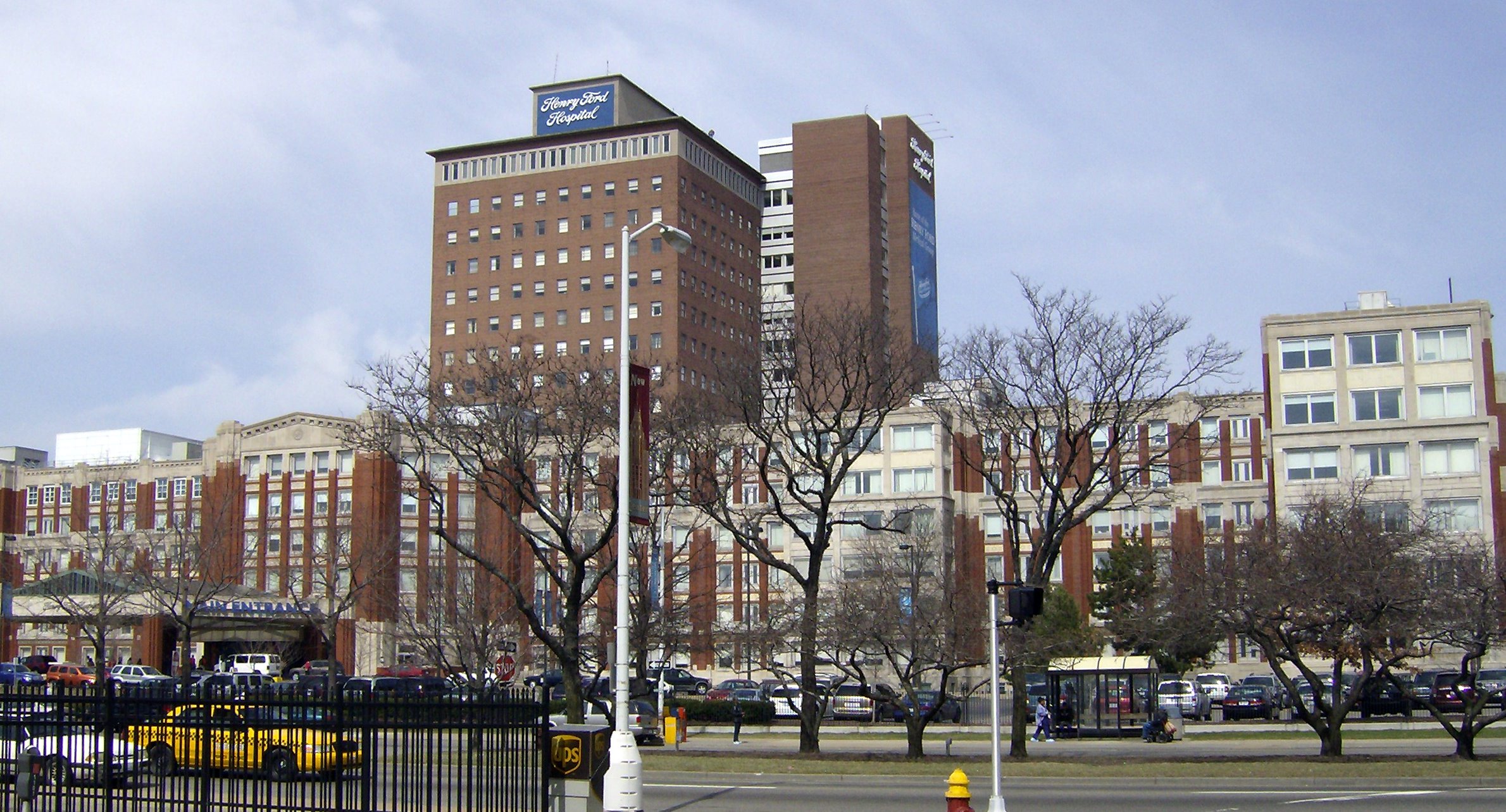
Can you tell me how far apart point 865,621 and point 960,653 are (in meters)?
2.70

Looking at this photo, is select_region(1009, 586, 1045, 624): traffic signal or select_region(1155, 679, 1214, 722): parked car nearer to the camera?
select_region(1009, 586, 1045, 624): traffic signal

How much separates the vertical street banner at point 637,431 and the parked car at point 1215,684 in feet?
160

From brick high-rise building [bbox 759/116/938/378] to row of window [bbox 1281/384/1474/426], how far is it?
61653mm

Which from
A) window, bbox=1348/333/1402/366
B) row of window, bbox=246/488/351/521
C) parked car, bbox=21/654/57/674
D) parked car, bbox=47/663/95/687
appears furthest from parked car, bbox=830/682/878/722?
row of window, bbox=246/488/351/521

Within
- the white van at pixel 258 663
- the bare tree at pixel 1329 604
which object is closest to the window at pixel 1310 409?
the bare tree at pixel 1329 604

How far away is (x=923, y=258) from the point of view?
153125 millimetres

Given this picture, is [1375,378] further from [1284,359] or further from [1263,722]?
[1263,722]

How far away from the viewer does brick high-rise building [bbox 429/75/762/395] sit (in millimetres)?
132500

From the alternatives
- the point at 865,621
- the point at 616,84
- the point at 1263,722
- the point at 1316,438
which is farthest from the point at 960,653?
the point at 616,84

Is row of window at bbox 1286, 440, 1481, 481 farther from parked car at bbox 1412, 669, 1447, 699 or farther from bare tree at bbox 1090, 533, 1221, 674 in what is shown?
parked car at bbox 1412, 669, 1447, 699

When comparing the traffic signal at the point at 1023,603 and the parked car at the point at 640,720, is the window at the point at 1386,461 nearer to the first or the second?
the parked car at the point at 640,720

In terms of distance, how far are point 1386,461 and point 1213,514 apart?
16418mm

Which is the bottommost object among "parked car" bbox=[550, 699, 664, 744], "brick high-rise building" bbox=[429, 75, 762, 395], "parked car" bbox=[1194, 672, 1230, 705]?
"parked car" bbox=[1194, 672, 1230, 705]

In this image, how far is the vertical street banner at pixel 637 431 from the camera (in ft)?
73.0
